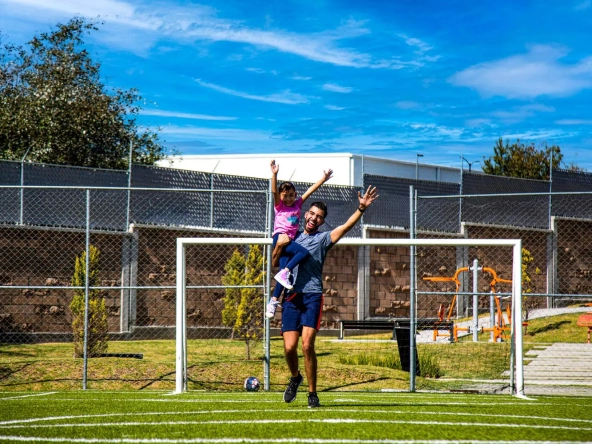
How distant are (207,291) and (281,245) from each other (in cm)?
1118

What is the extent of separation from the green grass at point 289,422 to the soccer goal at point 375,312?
2343 millimetres

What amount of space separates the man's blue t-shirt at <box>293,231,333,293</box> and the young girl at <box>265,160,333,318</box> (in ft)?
0.20

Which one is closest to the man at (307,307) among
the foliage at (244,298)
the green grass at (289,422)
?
the green grass at (289,422)

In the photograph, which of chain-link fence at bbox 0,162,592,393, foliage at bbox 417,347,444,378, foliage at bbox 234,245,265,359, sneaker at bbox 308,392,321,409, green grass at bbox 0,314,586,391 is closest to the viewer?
sneaker at bbox 308,392,321,409

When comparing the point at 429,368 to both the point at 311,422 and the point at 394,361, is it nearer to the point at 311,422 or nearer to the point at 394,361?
the point at 394,361

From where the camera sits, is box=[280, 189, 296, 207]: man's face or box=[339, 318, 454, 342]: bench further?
box=[339, 318, 454, 342]: bench

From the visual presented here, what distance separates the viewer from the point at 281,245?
25.2ft

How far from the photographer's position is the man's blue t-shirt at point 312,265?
7.51 meters

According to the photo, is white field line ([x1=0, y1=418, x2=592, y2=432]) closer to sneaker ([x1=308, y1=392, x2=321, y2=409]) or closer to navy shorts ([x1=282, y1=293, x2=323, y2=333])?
sneaker ([x1=308, y1=392, x2=321, y2=409])

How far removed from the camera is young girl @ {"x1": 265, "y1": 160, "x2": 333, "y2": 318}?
24.6 ft

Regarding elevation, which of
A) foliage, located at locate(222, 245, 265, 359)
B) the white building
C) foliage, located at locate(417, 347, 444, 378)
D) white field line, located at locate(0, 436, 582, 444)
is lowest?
foliage, located at locate(417, 347, 444, 378)

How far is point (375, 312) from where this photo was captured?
19.6 metres

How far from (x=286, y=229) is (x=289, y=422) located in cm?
310

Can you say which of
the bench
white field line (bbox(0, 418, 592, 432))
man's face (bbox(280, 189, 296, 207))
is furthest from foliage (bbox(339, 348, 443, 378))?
white field line (bbox(0, 418, 592, 432))
